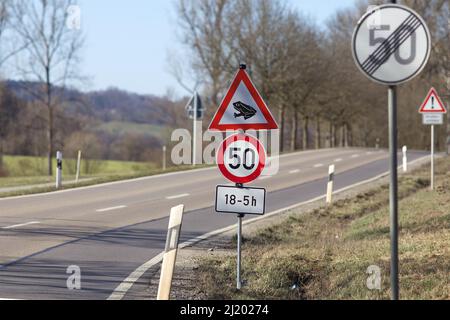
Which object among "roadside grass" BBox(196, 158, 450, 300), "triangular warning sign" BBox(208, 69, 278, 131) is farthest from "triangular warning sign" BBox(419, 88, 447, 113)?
"triangular warning sign" BBox(208, 69, 278, 131)

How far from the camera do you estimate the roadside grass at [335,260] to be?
7.12 metres

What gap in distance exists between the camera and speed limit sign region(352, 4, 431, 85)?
5.08 meters

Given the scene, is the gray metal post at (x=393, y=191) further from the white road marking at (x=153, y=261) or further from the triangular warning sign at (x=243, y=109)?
the white road marking at (x=153, y=261)

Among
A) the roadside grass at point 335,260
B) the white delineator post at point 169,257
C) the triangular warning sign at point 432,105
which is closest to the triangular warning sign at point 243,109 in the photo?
the white delineator post at point 169,257

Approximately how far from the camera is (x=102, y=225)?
1277 cm

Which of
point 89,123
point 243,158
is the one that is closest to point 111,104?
point 89,123

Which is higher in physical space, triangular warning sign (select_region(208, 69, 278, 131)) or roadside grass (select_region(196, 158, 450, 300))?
triangular warning sign (select_region(208, 69, 278, 131))

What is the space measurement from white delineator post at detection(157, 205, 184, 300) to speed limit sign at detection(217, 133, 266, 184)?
996mm

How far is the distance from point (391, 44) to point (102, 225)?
870 centimetres

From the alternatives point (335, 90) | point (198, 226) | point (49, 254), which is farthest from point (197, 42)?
point (49, 254)

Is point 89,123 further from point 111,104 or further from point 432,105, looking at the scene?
point 432,105

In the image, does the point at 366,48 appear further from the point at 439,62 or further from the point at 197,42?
the point at 197,42

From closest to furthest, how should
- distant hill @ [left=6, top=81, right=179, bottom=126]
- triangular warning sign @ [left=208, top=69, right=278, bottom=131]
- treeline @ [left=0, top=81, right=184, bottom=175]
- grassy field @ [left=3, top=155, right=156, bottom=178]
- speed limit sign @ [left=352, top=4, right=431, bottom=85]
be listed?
1. speed limit sign @ [left=352, top=4, right=431, bottom=85]
2. triangular warning sign @ [left=208, top=69, right=278, bottom=131]
3. distant hill @ [left=6, top=81, right=179, bottom=126]
4. treeline @ [left=0, top=81, right=184, bottom=175]
5. grassy field @ [left=3, top=155, right=156, bottom=178]

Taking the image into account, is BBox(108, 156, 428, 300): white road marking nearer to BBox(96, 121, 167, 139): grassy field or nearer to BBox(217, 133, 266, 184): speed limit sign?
BBox(217, 133, 266, 184): speed limit sign
